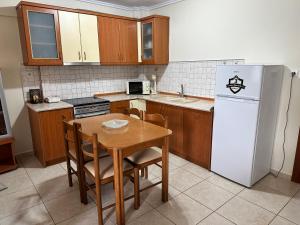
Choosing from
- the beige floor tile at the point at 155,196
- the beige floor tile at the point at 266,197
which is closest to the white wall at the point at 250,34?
the beige floor tile at the point at 266,197

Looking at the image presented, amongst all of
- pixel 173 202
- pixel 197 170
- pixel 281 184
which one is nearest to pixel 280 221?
pixel 281 184

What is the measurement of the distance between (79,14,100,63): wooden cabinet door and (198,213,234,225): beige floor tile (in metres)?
2.71

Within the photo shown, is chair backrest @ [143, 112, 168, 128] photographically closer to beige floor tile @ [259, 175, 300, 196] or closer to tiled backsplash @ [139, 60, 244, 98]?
tiled backsplash @ [139, 60, 244, 98]

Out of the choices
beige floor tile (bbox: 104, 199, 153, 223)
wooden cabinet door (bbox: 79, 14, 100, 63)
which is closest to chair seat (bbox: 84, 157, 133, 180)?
beige floor tile (bbox: 104, 199, 153, 223)

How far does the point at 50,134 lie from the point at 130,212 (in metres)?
1.59

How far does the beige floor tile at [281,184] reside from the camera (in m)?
2.31

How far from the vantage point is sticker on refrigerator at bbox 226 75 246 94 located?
2206 millimetres

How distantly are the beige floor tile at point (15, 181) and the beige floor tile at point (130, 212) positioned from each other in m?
1.15

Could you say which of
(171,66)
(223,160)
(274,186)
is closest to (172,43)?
(171,66)

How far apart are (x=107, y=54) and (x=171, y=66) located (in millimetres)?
1138

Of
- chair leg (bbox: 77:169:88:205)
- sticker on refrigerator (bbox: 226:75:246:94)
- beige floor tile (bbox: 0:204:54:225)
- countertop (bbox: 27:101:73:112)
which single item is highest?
sticker on refrigerator (bbox: 226:75:246:94)

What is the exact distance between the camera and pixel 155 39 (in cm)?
349

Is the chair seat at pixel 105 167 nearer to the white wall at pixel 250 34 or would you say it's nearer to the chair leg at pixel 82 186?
the chair leg at pixel 82 186

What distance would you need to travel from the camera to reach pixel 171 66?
3.71 m
